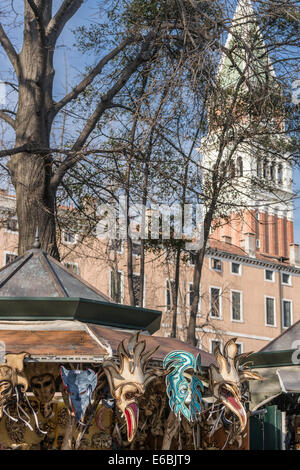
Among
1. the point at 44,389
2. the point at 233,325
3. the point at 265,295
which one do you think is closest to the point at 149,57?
the point at 44,389

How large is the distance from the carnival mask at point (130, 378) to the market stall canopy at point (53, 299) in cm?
110

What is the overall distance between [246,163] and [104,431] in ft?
34.0

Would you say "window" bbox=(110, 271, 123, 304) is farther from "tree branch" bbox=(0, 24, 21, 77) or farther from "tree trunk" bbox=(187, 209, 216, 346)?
"tree branch" bbox=(0, 24, 21, 77)

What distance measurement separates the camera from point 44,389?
6.94m

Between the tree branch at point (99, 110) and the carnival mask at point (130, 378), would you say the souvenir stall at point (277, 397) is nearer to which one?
the carnival mask at point (130, 378)

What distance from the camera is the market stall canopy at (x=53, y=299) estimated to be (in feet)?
24.0

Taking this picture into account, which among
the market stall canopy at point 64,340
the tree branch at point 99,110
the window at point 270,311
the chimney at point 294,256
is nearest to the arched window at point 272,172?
the tree branch at point 99,110

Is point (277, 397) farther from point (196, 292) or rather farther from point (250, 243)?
point (250, 243)

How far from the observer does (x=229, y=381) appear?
6871mm

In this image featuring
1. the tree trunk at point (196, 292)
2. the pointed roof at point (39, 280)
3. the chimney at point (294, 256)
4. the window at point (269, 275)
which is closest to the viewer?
the pointed roof at point (39, 280)

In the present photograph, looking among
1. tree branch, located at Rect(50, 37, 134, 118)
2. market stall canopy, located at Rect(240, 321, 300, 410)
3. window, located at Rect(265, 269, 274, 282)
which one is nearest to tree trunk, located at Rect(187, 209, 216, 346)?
tree branch, located at Rect(50, 37, 134, 118)

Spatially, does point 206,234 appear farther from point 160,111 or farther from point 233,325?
point 233,325

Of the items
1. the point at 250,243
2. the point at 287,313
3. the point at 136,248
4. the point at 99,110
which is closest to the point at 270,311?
the point at 287,313

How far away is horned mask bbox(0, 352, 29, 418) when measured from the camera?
6211 mm
